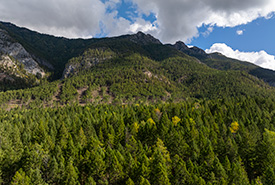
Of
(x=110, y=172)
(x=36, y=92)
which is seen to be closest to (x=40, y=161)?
(x=110, y=172)

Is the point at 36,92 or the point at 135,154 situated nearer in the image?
the point at 135,154

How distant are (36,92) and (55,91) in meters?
20.7

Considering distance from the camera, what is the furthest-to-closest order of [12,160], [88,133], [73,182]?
[88,133]
[12,160]
[73,182]

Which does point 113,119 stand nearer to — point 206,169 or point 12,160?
point 12,160

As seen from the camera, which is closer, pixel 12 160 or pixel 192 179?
pixel 192 179

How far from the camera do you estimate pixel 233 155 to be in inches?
1906

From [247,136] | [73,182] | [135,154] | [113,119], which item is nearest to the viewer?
[73,182]

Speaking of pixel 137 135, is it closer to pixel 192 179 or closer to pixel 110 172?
pixel 110 172

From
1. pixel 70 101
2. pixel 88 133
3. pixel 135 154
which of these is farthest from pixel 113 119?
pixel 70 101

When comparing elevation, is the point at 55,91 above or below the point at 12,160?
above

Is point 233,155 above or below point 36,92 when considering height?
below

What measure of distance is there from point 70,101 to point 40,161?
493 ft

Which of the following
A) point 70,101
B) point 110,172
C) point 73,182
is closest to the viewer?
point 73,182

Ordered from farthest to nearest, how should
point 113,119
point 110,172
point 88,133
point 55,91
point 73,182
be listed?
point 55,91, point 113,119, point 88,133, point 110,172, point 73,182
